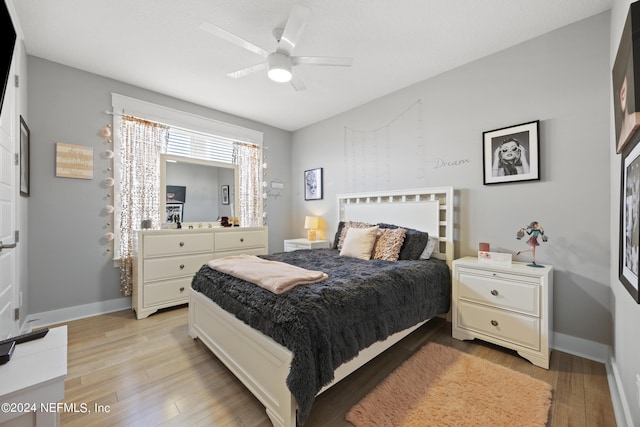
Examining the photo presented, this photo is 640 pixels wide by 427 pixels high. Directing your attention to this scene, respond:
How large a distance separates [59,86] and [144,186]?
123 cm

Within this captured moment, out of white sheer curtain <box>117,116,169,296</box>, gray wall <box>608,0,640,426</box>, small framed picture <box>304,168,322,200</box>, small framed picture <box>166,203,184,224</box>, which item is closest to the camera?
gray wall <box>608,0,640,426</box>

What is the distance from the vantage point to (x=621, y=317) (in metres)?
1.55

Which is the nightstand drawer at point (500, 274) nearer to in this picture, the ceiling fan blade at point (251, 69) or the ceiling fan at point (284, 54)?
the ceiling fan at point (284, 54)

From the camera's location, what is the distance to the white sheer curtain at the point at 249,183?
4.10 metres

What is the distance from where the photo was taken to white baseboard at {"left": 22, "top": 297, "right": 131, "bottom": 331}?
2.54 meters

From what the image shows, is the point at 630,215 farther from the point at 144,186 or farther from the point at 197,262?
the point at 144,186

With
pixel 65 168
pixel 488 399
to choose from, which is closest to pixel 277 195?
pixel 65 168

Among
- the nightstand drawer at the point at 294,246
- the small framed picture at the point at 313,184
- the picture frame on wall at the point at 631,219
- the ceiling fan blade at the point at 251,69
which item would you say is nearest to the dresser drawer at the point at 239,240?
the nightstand drawer at the point at 294,246

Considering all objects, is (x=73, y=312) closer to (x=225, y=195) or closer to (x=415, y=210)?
(x=225, y=195)

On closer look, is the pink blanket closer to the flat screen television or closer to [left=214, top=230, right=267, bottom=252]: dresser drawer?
[left=214, top=230, right=267, bottom=252]: dresser drawer

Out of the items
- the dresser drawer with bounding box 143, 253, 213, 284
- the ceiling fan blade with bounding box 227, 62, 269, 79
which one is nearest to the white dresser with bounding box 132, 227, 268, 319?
the dresser drawer with bounding box 143, 253, 213, 284

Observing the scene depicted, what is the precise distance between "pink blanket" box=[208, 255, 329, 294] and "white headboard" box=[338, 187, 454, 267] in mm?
1554

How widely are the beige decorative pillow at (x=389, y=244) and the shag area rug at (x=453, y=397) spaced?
3.04ft

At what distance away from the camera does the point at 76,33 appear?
224 cm
